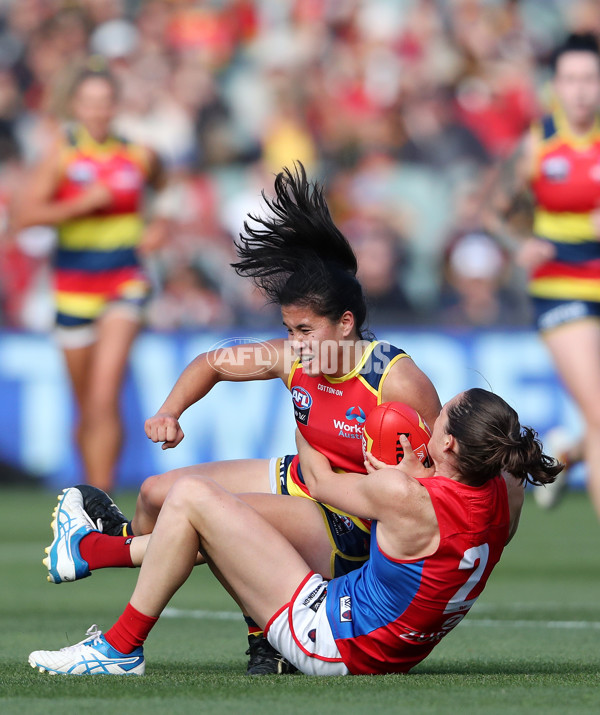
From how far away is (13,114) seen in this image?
14.8 m

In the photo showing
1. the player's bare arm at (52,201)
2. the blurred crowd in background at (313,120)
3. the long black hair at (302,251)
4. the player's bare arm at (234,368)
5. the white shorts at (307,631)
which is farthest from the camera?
the blurred crowd in background at (313,120)

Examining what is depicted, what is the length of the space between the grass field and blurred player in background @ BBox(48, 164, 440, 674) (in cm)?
49

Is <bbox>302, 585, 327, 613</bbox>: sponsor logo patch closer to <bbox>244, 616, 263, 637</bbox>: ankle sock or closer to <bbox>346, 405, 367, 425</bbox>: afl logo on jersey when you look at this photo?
<bbox>244, 616, 263, 637</bbox>: ankle sock

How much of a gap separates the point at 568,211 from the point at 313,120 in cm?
669

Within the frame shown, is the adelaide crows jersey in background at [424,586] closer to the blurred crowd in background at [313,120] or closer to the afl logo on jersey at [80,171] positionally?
the afl logo on jersey at [80,171]

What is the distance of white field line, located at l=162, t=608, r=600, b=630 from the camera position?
243 inches

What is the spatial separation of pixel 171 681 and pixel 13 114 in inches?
451

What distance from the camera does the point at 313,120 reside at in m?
14.9

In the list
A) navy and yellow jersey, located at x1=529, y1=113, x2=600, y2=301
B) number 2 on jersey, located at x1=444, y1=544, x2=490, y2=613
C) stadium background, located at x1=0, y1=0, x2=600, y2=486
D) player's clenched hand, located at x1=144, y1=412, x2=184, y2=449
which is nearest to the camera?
number 2 on jersey, located at x1=444, y1=544, x2=490, y2=613

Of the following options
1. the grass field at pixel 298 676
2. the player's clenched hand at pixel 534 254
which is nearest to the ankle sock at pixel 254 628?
the grass field at pixel 298 676

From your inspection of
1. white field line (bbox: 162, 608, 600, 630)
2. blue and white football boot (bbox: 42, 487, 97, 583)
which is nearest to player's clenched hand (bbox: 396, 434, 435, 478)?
blue and white football boot (bbox: 42, 487, 97, 583)

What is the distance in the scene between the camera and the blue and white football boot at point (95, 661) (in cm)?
441

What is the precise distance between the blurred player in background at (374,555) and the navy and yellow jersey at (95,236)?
5.83 metres

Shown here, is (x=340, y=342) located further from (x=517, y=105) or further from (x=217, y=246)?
(x=517, y=105)
